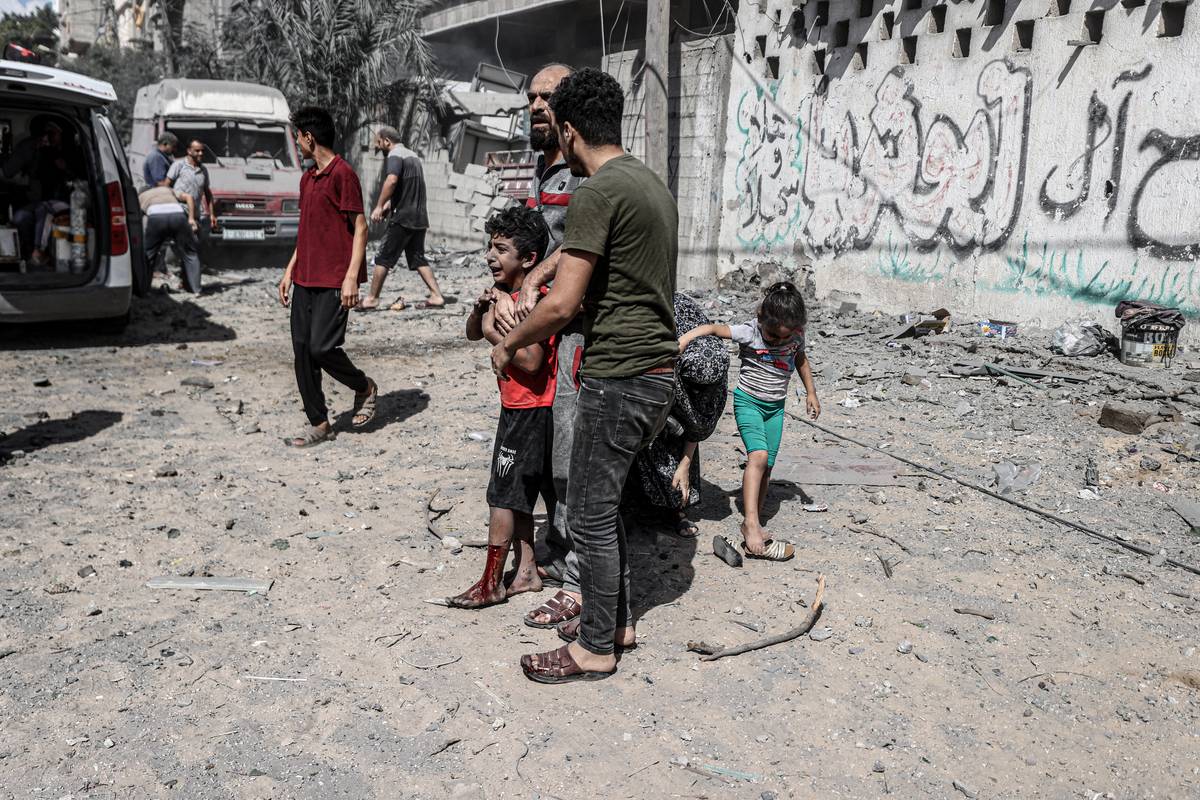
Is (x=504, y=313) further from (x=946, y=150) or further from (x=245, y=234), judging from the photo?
(x=245, y=234)

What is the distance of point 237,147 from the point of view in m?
13.8

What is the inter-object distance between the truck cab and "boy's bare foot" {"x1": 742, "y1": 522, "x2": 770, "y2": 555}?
10.7 m

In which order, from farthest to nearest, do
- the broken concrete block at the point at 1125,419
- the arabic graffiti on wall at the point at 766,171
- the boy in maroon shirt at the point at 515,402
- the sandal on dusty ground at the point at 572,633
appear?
the arabic graffiti on wall at the point at 766,171 → the broken concrete block at the point at 1125,419 → the boy in maroon shirt at the point at 515,402 → the sandal on dusty ground at the point at 572,633

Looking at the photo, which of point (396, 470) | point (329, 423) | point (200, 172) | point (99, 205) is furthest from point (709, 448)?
point (200, 172)

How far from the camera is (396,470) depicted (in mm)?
5383

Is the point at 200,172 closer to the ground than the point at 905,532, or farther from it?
farther from it

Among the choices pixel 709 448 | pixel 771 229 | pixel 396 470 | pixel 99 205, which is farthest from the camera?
pixel 771 229

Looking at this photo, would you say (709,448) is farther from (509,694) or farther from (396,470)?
(509,694)

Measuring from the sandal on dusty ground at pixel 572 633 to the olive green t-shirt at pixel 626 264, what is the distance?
998 mm

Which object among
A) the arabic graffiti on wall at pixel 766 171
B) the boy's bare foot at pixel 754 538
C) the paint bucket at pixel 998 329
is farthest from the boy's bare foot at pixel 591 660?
the arabic graffiti on wall at pixel 766 171

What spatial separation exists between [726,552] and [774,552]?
0.70 feet

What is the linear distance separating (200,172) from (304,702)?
9.71 m

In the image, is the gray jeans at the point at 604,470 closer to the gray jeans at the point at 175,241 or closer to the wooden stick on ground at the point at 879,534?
the wooden stick on ground at the point at 879,534

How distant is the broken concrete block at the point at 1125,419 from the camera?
5.88m
